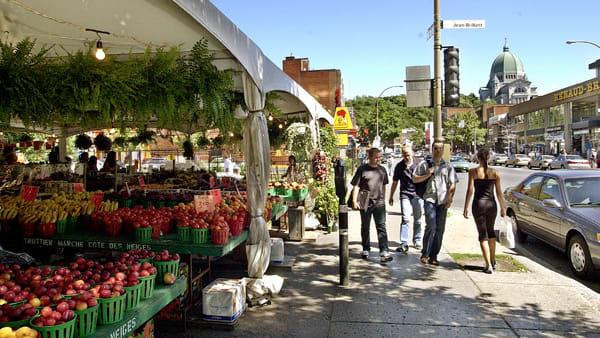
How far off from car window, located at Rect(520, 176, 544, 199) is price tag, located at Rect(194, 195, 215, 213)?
590cm

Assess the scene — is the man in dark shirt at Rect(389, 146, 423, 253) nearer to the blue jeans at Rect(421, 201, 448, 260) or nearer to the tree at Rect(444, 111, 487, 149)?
the blue jeans at Rect(421, 201, 448, 260)

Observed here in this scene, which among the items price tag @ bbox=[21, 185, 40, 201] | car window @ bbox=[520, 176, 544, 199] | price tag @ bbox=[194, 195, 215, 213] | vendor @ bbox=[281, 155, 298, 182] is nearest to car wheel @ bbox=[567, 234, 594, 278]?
car window @ bbox=[520, 176, 544, 199]

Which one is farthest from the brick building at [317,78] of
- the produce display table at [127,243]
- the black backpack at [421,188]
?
the produce display table at [127,243]

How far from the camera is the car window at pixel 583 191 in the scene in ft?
21.7

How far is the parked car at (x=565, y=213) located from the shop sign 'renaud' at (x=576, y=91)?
129 feet

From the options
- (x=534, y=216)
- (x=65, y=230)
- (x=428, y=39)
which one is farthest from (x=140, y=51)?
(x=534, y=216)

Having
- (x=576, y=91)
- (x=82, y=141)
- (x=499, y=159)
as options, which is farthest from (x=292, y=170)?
(x=576, y=91)

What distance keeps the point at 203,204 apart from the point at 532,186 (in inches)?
247

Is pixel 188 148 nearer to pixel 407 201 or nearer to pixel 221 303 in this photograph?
pixel 407 201

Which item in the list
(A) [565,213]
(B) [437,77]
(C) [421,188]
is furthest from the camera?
(B) [437,77]

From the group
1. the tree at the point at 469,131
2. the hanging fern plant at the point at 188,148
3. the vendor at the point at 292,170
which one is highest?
the tree at the point at 469,131

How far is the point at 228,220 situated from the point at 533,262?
5.14 metres

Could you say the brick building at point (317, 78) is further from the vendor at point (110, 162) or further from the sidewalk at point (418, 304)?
the sidewalk at point (418, 304)

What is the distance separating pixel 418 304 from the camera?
16.8ft
